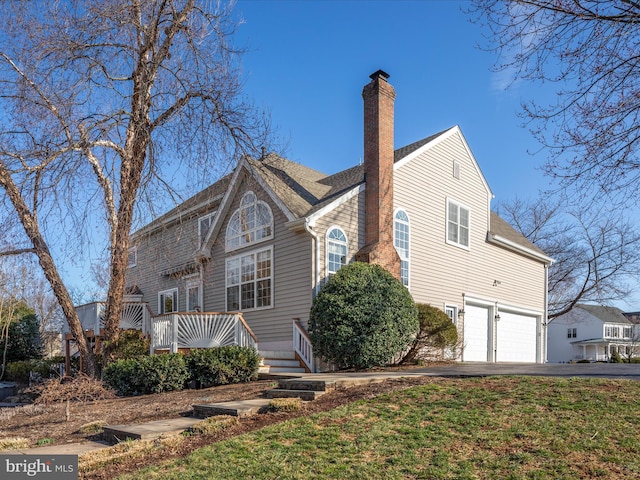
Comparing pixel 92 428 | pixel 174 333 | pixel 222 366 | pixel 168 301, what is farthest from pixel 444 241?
pixel 92 428

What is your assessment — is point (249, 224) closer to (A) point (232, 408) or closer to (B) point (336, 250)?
(B) point (336, 250)

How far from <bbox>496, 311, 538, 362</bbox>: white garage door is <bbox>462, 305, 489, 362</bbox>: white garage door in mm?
863

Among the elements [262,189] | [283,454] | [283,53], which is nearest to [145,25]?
[283,53]

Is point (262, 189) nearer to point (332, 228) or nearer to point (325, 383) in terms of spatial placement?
point (332, 228)

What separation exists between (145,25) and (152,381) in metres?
7.72

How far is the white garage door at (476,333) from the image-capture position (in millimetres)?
17127

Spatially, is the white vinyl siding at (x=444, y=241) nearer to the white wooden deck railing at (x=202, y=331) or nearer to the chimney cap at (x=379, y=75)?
the chimney cap at (x=379, y=75)

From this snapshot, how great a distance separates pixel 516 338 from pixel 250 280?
11.3m

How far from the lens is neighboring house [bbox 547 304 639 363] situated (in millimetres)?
50031

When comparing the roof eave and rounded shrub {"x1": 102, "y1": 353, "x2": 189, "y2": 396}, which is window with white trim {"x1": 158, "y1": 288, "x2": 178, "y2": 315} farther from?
the roof eave

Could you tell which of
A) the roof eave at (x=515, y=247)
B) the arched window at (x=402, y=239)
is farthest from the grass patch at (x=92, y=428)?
the roof eave at (x=515, y=247)

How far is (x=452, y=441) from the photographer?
528 centimetres

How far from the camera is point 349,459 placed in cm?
505

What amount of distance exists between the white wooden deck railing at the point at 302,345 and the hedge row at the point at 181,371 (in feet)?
5.26
